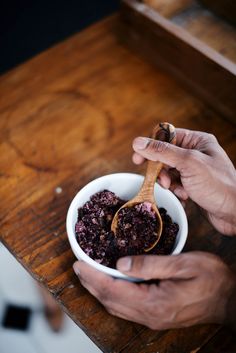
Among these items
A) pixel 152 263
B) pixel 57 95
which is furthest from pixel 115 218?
pixel 57 95

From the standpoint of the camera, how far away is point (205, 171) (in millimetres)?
1009

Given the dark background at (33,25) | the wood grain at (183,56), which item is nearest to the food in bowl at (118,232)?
the wood grain at (183,56)

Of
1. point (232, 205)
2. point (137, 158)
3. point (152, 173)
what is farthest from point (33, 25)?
point (232, 205)

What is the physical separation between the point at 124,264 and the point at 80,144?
492 millimetres

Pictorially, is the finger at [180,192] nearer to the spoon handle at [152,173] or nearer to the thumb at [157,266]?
the spoon handle at [152,173]

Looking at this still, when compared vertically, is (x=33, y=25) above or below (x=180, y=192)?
above

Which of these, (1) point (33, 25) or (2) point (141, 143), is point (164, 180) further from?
(1) point (33, 25)

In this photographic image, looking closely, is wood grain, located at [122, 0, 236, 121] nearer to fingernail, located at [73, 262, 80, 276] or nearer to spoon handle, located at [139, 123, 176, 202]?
spoon handle, located at [139, 123, 176, 202]

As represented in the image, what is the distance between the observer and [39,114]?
54.1 inches

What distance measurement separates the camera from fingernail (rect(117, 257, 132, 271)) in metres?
0.92

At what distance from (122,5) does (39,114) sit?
45 cm

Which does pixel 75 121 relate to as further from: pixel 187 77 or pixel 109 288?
pixel 109 288

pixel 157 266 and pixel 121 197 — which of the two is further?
pixel 121 197

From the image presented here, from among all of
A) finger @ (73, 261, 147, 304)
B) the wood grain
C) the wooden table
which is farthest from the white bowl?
the wood grain
